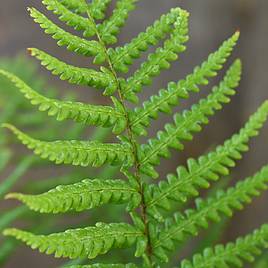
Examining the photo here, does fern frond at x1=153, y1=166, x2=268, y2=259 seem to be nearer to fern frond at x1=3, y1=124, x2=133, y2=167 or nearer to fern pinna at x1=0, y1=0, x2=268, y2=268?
fern pinna at x1=0, y1=0, x2=268, y2=268

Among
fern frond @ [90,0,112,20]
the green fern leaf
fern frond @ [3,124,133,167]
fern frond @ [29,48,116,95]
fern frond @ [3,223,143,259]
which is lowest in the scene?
fern frond @ [3,223,143,259]

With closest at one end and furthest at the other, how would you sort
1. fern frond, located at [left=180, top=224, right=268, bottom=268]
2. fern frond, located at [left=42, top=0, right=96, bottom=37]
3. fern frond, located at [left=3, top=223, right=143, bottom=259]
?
1. fern frond, located at [left=3, top=223, right=143, bottom=259]
2. fern frond, located at [left=42, top=0, right=96, bottom=37]
3. fern frond, located at [left=180, top=224, right=268, bottom=268]

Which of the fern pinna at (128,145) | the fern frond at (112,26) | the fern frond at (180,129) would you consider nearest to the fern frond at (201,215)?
the fern pinna at (128,145)

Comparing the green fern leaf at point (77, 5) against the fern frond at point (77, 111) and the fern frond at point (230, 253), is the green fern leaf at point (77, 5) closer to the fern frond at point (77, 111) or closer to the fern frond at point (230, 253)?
the fern frond at point (77, 111)

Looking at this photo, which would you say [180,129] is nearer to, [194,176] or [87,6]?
[194,176]

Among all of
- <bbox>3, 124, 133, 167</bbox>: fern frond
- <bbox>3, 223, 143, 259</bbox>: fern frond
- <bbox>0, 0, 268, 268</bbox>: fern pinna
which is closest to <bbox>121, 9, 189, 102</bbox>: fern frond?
<bbox>0, 0, 268, 268</bbox>: fern pinna

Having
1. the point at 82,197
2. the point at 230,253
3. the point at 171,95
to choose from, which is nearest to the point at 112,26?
the point at 171,95

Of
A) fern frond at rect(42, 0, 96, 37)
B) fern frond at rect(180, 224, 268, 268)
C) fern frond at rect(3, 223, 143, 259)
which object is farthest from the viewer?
fern frond at rect(180, 224, 268, 268)

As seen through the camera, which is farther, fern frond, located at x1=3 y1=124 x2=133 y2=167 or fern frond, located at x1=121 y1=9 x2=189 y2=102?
fern frond, located at x1=121 y1=9 x2=189 y2=102

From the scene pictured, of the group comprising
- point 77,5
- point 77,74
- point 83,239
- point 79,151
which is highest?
point 77,5
